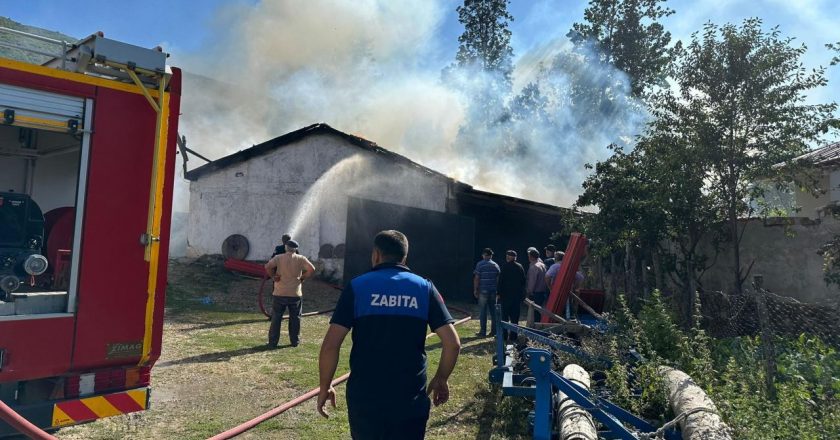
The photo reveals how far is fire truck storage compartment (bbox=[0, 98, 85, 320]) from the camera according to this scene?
341 centimetres

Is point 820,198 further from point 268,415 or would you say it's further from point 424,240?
point 268,415

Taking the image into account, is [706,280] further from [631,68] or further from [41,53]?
[631,68]

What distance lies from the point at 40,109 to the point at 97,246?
0.90m

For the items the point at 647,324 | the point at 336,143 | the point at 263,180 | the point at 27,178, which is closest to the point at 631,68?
the point at 336,143

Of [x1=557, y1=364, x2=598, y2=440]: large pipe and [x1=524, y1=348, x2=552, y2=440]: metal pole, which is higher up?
[x1=524, y1=348, x2=552, y2=440]: metal pole

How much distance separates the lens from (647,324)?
21.1 feet

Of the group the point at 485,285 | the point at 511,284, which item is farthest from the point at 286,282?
the point at 511,284

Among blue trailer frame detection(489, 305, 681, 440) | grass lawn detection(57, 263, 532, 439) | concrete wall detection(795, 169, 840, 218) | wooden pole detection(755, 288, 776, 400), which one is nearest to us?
blue trailer frame detection(489, 305, 681, 440)

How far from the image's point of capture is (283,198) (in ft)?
52.0

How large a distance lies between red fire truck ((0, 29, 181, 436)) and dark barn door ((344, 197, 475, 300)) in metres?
11.9

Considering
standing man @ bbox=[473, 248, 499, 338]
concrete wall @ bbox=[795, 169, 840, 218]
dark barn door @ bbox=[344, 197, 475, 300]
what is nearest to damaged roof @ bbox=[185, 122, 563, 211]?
dark barn door @ bbox=[344, 197, 475, 300]

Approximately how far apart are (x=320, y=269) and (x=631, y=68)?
22240 millimetres

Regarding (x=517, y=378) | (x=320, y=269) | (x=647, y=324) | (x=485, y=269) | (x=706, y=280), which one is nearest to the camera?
(x=517, y=378)

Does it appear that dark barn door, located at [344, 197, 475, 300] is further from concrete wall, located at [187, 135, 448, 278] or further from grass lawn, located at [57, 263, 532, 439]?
grass lawn, located at [57, 263, 532, 439]
